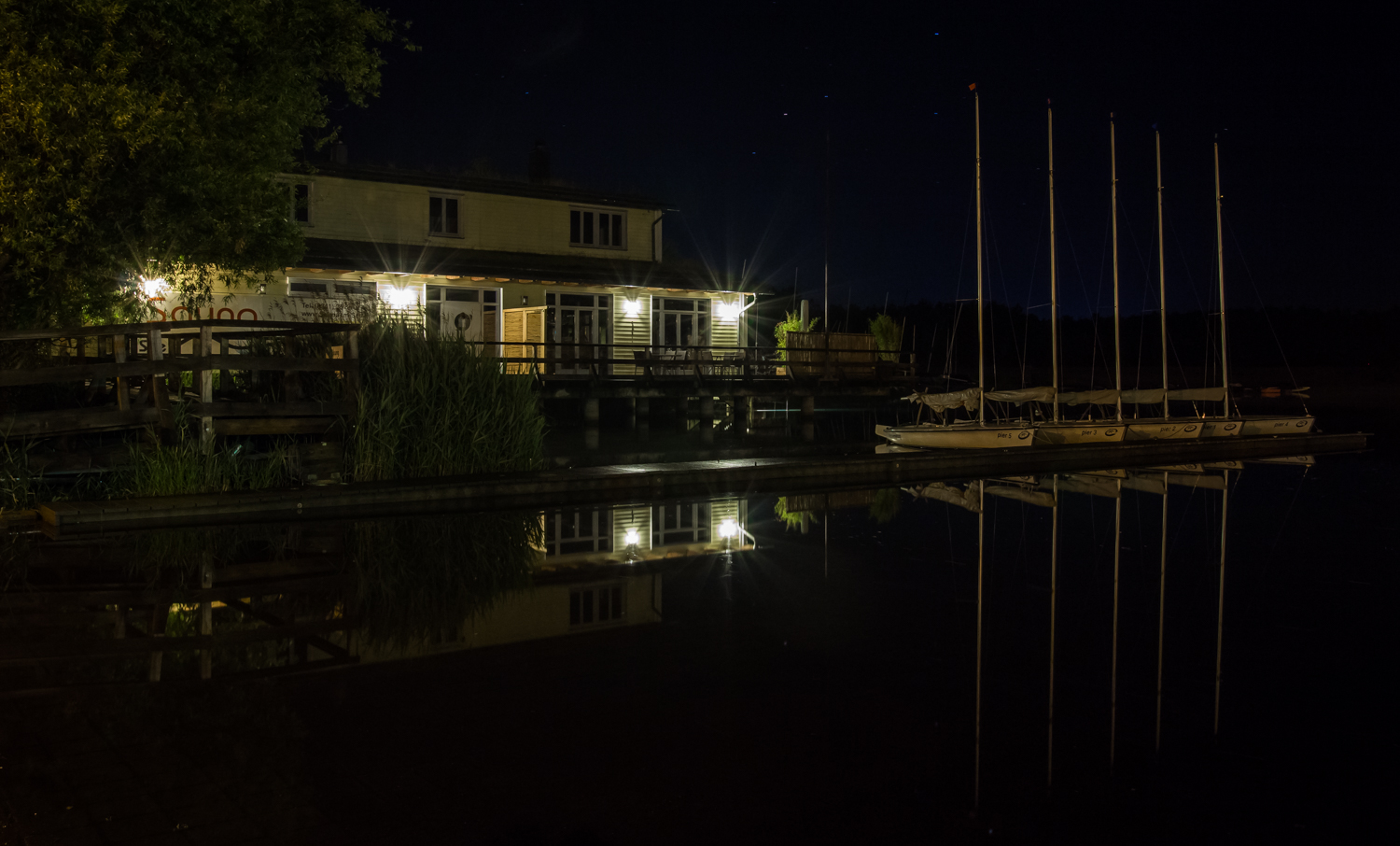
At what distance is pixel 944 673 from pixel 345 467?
1032cm

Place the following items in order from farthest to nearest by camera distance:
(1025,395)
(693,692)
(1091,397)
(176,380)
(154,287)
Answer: (1091,397) < (1025,395) < (154,287) < (176,380) < (693,692)

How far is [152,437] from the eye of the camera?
13.3 m

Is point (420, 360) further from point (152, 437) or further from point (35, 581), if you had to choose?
point (35, 581)

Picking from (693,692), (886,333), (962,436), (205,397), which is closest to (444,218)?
(962,436)

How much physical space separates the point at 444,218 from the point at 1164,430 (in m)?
20.8

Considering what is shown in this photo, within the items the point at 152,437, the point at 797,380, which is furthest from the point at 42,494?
the point at 797,380

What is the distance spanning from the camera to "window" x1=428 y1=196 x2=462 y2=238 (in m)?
31.4

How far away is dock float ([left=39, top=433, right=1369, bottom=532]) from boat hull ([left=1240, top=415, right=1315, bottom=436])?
21.6 ft

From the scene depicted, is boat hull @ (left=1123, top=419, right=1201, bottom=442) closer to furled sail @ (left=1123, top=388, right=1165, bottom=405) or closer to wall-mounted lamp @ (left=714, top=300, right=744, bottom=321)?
furled sail @ (left=1123, top=388, right=1165, bottom=405)

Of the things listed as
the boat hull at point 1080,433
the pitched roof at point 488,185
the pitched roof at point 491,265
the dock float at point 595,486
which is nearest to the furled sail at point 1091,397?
the boat hull at point 1080,433

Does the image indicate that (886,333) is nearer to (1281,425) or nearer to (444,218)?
(1281,425)

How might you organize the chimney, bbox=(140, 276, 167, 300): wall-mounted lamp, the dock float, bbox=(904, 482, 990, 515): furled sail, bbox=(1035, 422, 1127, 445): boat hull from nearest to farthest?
the dock float → bbox=(904, 482, 990, 515): furled sail → bbox=(140, 276, 167, 300): wall-mounted lamp → bbox=(1035, 422, 1127, 445): boat hull → the chimney

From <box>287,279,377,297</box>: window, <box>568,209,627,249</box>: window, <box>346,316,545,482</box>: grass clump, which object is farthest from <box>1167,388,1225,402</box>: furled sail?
<box>287,279,377,297</box>: window

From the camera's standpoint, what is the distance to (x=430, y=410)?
15.0 meters
